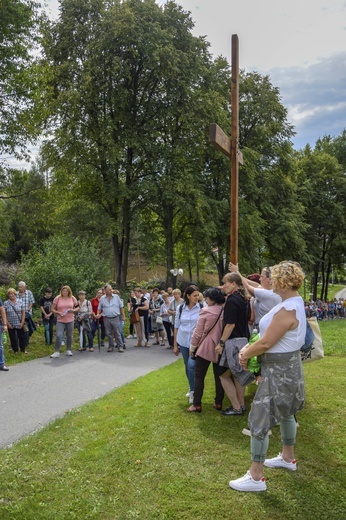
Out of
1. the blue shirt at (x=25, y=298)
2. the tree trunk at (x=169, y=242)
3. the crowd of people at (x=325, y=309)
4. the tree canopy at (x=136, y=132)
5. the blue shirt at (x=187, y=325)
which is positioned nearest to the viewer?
the blue shirt at (x=187, y=325)

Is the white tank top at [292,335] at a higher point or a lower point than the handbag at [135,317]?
higher

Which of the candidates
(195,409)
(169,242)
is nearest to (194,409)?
(195,409)

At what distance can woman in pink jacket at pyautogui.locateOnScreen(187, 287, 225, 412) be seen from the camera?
19.2ft

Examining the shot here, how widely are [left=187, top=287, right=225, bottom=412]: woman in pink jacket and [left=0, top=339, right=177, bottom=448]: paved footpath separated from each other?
2.24 m

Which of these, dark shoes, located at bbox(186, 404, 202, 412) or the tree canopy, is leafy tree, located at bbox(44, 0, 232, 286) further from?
dark shoes, located at bbox(186, 404, 202, 412)

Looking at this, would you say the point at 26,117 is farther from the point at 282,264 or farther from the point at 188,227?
the point at 282,264

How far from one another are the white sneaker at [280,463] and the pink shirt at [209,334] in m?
1.64

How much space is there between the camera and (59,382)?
882 cm

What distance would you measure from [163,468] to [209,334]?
6.44 feet

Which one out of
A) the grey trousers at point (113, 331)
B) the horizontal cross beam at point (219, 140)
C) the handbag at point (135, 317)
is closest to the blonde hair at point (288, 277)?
the horizontal cross beam at point (219, 140)

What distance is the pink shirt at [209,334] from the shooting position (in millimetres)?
5816

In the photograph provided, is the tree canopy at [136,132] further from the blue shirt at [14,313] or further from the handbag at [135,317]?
the blue shirt at [14,313]

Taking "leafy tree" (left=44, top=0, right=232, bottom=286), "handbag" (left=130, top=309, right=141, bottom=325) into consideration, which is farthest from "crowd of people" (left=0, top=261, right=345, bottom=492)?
"leafy tree" (left=44, top=0, right=232, bottom=286)

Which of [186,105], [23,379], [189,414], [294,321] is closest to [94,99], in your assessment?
[186,105]
